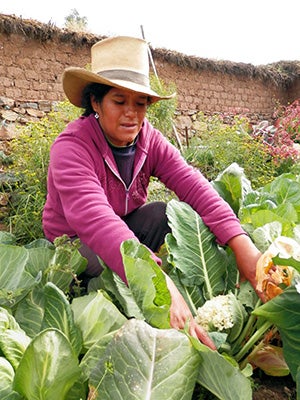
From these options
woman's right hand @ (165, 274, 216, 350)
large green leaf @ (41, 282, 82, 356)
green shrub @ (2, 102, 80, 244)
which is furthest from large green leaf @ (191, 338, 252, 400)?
green shrub @ (2, 102, 80, 244)

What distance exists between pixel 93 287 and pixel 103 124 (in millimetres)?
723

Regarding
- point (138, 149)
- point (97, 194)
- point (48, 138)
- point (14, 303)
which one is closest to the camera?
point (14, 303)

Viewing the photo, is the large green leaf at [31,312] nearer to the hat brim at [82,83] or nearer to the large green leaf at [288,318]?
the large green leaf at [288,318]

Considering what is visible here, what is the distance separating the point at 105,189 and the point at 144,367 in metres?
1.09

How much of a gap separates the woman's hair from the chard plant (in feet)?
1.98

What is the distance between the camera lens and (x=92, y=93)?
2.15 meters

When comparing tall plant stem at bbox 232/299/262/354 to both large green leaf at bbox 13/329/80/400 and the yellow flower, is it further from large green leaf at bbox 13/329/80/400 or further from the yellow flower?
large green leaf at bbox 13/329/80/400

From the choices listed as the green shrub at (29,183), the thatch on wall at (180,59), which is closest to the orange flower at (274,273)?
the green shrub at (29,183)

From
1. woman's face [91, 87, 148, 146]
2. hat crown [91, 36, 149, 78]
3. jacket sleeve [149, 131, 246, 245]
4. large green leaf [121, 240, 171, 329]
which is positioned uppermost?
hat crown [91, 36, 149, 78]

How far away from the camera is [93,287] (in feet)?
6.02

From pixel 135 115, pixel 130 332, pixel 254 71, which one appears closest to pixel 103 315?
pixel 130 332

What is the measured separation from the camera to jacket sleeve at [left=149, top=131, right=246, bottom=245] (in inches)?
76.1

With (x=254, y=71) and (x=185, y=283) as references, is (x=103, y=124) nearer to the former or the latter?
(x=185, y=283)

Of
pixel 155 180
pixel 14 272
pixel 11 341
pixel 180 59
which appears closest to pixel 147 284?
pixel 11 341
